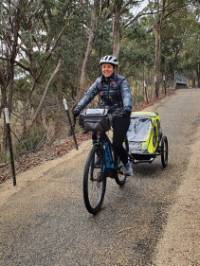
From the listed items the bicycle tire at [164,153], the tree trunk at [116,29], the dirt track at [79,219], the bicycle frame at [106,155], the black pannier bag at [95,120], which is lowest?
the dirt track at [79,219]

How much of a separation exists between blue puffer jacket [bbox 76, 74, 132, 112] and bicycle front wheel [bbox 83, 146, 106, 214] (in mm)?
843

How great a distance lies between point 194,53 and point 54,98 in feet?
91.6

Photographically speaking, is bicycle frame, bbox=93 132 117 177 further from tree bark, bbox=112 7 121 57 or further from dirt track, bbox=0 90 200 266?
tree bark, bbox=112 7 121 57

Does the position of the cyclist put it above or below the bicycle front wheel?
above

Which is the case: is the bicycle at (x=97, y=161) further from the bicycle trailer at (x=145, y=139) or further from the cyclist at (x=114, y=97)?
the bicycle trailer at (x=145, y=139)

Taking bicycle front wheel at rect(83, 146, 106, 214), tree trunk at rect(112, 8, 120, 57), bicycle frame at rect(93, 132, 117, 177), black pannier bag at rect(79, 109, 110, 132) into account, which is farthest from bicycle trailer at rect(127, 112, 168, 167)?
tree trunk at rect(112, 8, 120, 57)

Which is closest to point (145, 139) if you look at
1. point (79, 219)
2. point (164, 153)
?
point (164, 153)

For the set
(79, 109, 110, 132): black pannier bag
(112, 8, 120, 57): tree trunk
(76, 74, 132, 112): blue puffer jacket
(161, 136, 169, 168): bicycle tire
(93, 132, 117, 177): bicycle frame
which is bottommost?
(161, 136, 169, 168): bicycle tire

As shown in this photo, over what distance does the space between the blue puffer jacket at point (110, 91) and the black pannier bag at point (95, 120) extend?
0.42m

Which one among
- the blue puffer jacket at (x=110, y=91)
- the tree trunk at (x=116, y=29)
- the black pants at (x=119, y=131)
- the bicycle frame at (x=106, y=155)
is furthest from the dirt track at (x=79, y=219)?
the tree trunk at (x=116, y=29)

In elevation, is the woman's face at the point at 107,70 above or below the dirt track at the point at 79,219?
above

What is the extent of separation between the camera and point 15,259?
4.71m

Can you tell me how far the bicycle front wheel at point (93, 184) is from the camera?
219 inches

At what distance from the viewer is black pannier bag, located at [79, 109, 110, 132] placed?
5711 mm
